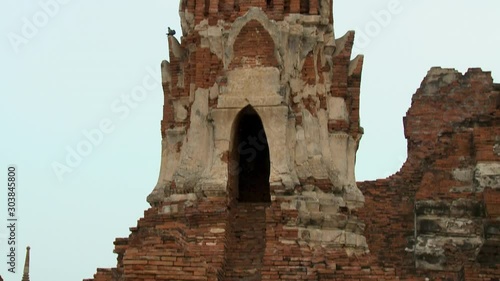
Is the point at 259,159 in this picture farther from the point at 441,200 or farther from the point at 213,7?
the point at 441,200

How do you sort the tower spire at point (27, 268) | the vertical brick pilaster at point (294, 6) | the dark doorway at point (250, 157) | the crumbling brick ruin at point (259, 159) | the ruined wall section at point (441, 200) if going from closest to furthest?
the crumbling brick ruin at point (259, 159)
the dark doorway at point (250, 157)
the vertical brick pilaster at point (294, 6)
the ruined wall section at point (441, 200)
the tower spire at point (27, 268)

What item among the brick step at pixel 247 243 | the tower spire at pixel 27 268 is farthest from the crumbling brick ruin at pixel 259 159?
the tower spire at pixel 27 268

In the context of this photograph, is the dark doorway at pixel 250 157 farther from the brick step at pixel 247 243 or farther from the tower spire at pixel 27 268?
the tower spire at pixel 27 268

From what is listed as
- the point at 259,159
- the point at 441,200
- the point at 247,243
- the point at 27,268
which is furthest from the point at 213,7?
the point at 27,268

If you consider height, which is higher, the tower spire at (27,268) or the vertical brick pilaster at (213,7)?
the vertical brick pilaster at (213,7)

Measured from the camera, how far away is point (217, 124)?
1658cm

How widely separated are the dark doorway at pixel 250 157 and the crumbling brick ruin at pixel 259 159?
0.9 inches

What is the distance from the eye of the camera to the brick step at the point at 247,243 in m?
15.5

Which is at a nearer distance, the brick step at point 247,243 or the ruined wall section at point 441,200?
the brick step at point 247,243

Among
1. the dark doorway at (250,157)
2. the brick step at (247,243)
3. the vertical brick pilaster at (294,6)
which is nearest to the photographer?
the brick step at (247,243)

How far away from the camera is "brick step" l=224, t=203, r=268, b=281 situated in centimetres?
1554

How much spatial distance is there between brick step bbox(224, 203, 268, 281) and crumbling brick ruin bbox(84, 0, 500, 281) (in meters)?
0.02

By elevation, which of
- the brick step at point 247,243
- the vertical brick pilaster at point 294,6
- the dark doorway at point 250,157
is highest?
the vertical brick pilaster at point 294,6

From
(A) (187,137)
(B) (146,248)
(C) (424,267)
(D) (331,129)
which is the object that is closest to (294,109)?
(D) (331,129)
